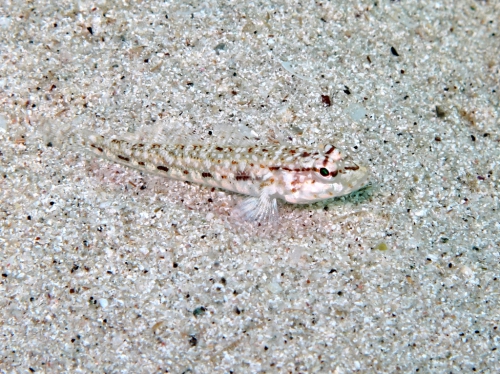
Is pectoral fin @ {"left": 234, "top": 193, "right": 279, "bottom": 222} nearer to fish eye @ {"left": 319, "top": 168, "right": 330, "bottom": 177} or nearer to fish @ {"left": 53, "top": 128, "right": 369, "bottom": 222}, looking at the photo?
fish @ {"left": 53, "top": 128, "right": 369, "bottom": 222}

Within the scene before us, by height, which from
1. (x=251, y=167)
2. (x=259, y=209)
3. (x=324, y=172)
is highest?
(x=324, y=172)

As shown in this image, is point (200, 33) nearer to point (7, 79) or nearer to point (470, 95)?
point (7, 79)

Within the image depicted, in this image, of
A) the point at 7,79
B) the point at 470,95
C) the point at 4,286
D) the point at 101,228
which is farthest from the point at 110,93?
the point at 470,95

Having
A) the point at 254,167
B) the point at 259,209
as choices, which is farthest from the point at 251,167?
the point at 259,209

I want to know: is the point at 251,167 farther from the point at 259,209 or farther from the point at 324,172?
the point at 324,172

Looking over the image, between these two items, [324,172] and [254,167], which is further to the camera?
[254,167]

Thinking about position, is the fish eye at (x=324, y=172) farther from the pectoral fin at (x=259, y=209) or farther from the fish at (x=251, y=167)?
the pectoral fin at (x=259, y=209)

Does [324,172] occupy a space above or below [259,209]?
above

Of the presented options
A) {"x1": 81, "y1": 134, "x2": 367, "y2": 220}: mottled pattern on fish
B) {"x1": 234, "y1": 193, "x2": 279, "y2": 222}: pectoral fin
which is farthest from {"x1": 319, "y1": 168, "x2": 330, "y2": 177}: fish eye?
{"x1": 234, "y1": 193, "x2": 279, "y2": 222}: pectoral fin
